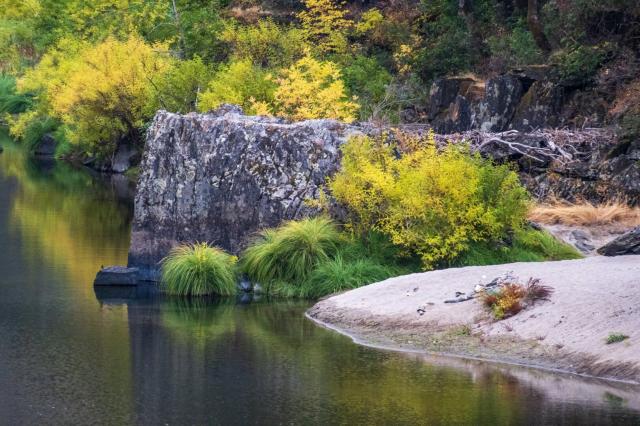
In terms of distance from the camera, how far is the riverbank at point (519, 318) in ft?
58.4

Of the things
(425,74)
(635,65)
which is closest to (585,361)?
(635,65)

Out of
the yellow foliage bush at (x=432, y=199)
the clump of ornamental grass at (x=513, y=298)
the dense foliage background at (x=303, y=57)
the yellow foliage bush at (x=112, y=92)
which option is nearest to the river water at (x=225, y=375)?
the clump of ornamental grass at (x=513, y=298)

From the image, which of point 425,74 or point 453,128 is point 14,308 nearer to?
point 453,128

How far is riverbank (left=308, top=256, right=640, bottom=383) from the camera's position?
1780 cm

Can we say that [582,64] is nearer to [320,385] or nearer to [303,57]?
[303,57]

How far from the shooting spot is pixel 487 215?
2431cm

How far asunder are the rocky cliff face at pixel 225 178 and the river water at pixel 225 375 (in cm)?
227

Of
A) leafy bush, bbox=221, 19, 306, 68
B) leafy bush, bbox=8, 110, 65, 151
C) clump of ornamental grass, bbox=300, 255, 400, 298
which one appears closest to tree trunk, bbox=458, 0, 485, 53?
leafy bush, bbox=221, 19, 306, 68

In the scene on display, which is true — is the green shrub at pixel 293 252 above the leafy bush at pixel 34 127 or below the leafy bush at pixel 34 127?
below

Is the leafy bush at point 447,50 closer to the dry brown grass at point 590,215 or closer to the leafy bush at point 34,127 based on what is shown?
the dry brown grass at point 590,215

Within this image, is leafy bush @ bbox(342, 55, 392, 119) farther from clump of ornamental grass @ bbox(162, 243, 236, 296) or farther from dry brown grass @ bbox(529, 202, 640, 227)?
clump of ornamental grass @ bbox(162, 243, 236, 296)

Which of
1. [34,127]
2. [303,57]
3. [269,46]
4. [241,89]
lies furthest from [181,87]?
[34,127]

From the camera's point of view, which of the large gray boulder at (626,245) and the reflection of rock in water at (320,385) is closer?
the reflection of rock in water at (320,385)

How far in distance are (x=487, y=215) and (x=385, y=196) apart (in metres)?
2.24
